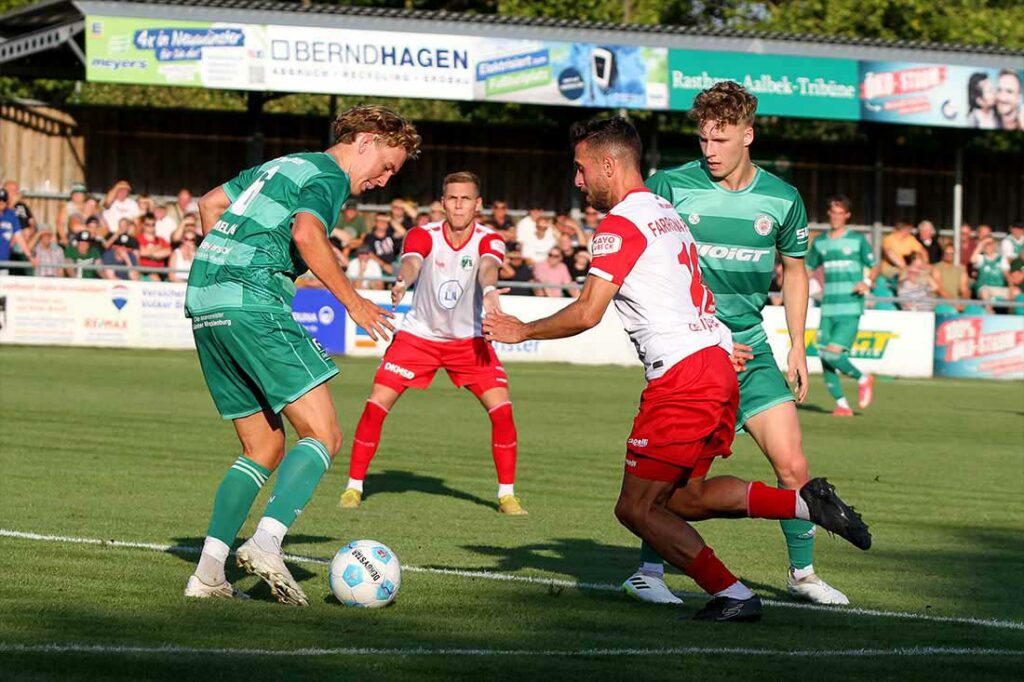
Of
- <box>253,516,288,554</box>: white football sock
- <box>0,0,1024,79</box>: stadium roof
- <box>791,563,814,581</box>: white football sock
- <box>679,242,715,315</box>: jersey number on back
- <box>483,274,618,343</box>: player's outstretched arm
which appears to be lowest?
<box>791,563,814,581</box>: white football sock

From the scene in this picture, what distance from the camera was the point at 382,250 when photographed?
26984 millimetres

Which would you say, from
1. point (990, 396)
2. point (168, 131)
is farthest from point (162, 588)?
point (168, 131)

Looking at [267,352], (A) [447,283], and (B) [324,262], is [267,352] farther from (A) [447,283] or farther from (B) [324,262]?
(A) [447,283]

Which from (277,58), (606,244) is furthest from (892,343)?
(606,244)

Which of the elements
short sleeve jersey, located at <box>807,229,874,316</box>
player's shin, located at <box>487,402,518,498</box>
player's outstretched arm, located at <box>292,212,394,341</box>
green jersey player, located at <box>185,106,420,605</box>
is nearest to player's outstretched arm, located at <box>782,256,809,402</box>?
green jersey player, located at <box>185,106,420,605</box>

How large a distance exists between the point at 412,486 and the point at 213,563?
16.4 feet

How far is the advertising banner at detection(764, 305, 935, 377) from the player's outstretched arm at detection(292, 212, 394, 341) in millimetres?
20274

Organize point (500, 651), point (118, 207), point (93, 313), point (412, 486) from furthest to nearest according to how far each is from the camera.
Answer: point (118, 207), point (93, 313), point (412, 486), point (500, 651)

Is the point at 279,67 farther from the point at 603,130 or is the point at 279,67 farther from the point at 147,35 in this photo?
the point at 603,130

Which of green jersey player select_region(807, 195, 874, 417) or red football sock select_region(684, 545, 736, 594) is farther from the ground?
green jersey player select_region(807, 195, 874, 417)

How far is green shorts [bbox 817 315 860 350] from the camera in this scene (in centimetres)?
1977

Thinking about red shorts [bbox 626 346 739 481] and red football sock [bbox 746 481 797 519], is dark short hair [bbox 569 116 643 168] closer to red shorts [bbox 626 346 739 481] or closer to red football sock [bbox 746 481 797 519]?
red shorts [bbox 626 346 739 481]

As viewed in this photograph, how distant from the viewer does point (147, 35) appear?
27969 millimetres

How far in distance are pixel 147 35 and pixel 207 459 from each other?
16499 mm
